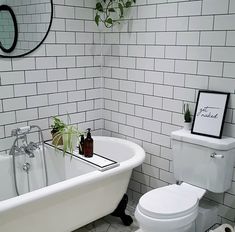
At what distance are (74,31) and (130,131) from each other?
1105mm

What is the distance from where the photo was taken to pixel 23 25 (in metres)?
2.58

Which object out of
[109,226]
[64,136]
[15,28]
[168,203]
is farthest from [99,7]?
[109,226]

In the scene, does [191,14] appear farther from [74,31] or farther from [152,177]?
[152,177]

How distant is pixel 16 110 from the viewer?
8.70ft

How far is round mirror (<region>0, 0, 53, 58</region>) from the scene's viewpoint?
2488 mm

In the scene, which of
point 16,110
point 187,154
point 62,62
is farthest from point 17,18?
point 187,154

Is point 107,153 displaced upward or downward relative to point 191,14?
downward

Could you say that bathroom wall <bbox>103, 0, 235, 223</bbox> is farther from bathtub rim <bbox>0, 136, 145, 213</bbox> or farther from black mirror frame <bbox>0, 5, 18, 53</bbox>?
black mirror frame <bbox>0, 5, 18, 53</bbox>

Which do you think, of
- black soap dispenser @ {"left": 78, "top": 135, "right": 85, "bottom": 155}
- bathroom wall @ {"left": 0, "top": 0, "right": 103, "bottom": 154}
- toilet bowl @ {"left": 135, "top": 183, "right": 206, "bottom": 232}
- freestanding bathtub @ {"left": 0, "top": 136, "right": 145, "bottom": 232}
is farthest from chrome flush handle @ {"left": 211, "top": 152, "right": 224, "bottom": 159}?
bathroom wall @ {"left": 0, "top": 0, "right": 103, "bottom": 154}

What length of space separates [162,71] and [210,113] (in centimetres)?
60

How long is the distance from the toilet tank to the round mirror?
1.43 metres

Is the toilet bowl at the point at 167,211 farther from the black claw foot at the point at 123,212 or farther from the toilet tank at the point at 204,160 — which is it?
the black claw foot at the point at 123,212

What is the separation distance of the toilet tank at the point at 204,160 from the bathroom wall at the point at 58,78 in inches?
43.6

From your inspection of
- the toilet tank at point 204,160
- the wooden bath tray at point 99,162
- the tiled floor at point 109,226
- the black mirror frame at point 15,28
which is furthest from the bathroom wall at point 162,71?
the black mirror frame at point 15,28
